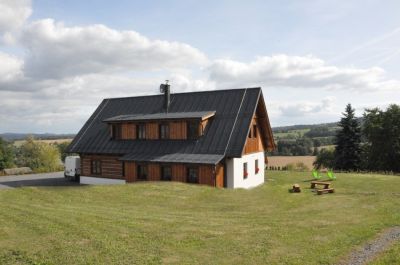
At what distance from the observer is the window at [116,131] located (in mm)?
32700

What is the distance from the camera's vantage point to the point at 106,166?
32188mm

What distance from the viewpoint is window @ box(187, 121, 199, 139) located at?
28691 mm

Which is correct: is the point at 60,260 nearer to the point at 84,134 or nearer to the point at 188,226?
the point at 188,226

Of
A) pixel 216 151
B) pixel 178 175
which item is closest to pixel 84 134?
pixel 178 175

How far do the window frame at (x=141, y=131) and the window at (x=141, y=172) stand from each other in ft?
10.5

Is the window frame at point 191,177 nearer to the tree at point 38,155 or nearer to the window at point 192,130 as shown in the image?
the window at point 192,130

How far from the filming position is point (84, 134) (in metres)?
34.8

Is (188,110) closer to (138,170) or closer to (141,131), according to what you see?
(141,131)

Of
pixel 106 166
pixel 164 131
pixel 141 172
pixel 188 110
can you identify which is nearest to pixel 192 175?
pixel 141 172

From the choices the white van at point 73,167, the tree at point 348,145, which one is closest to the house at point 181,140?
the white van at point 73,167

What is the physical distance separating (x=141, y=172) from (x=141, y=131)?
13.6 ft

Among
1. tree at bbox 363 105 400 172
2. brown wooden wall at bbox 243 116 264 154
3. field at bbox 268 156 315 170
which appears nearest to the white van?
brown wooden wall at bbox 243 116 264 154

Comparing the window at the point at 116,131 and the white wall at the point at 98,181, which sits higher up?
the window at the point at 116,131

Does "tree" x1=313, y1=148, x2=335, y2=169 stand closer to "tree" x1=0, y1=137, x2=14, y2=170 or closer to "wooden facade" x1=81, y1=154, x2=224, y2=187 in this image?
"wooden facade" x1=81, y1=154, x2=224, y2=187
